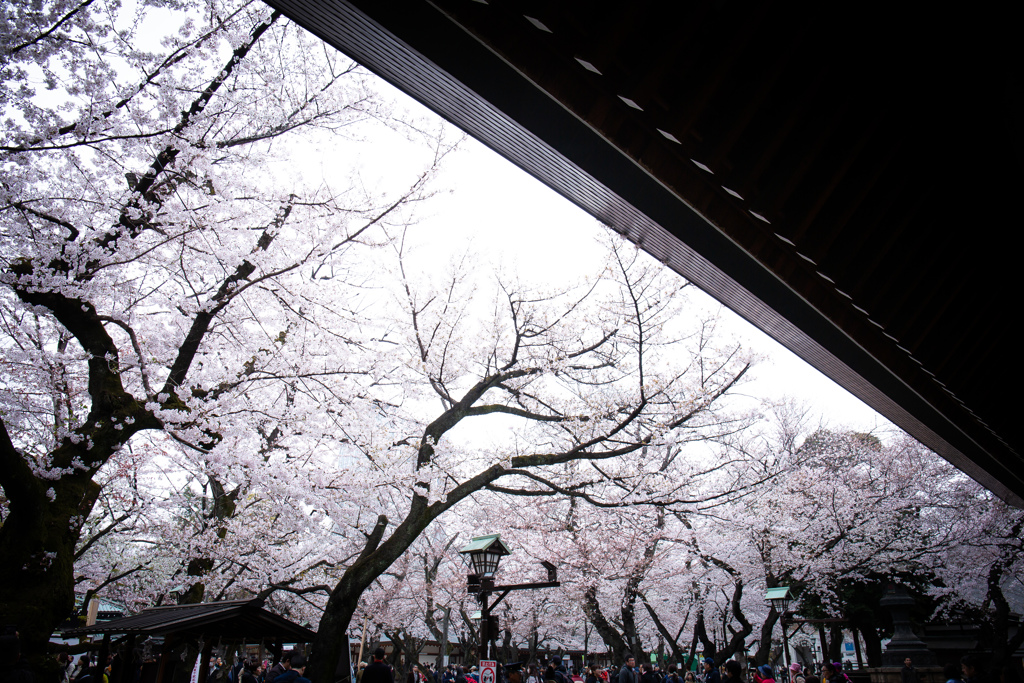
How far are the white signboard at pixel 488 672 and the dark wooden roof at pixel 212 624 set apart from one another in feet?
7.89

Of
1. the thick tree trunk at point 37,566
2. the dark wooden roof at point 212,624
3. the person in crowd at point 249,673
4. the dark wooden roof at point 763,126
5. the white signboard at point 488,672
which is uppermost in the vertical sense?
the dark wooden roof at point 763,126

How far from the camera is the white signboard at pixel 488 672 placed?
25.6ft

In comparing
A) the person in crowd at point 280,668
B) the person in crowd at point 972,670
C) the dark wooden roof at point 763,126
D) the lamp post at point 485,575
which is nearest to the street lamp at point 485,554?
the lamp post at point 485,575

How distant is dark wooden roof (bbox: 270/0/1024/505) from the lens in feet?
6.54

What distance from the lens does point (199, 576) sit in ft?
39.3

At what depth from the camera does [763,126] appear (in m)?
A: 2.48

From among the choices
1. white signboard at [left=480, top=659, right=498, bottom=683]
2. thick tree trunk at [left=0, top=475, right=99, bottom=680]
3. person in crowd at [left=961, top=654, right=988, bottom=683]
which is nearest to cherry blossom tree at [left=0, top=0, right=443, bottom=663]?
thick tree trunk at [left=0, top=475, right=99, bottom=680]

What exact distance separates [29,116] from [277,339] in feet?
17.7

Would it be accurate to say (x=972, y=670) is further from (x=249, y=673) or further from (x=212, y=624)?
(x=249, y=673)

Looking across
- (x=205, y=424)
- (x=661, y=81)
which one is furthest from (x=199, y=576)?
(x=661, y=81)

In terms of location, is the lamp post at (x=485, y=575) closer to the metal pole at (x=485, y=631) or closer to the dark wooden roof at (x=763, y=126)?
the metal pole at (x=485, y=631)

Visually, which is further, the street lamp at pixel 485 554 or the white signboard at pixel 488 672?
the street lamp at pixel 485 554

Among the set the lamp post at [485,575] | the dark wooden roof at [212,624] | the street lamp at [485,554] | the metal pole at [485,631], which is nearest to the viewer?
the dark wooden roof at [212,624]

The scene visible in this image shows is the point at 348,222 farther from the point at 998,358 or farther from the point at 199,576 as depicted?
the point at 199,576
